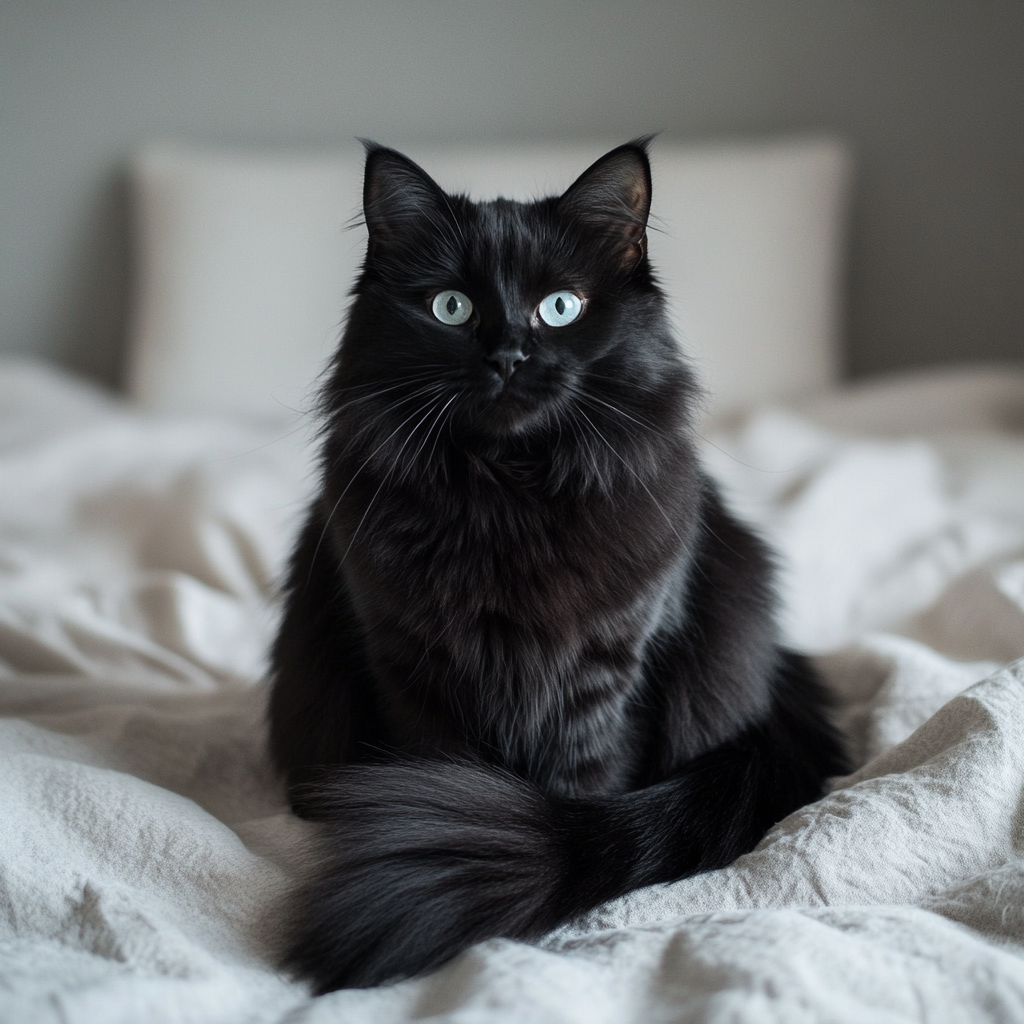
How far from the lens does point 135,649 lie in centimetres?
161

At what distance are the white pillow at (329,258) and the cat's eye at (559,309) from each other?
1504 millimetres

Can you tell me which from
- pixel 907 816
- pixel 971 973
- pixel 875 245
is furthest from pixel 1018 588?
pixel 875 245

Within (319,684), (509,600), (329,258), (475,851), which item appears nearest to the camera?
(475,851)

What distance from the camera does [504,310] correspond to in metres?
0.99

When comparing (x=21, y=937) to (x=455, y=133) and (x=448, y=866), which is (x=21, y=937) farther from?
(x=455, y=133)

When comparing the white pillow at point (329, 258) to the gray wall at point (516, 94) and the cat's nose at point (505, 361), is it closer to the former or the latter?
the gray wall at point (516, 94)

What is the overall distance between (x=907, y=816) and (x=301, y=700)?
0.71m

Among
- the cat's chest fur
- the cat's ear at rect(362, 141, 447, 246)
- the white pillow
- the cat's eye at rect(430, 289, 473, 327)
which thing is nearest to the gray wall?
the white pillow

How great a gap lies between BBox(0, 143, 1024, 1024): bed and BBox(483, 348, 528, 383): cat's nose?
0.36 meters

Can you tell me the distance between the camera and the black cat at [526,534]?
986 mm

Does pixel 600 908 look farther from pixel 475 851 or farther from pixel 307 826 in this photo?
pixel 307 826

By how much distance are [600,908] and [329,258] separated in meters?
1.99

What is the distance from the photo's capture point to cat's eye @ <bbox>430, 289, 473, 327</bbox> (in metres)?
1.03

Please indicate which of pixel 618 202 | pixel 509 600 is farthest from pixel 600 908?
pixel 618 202
